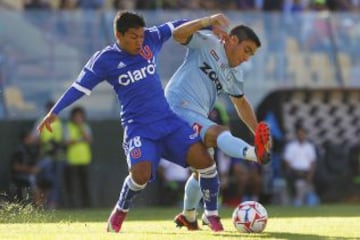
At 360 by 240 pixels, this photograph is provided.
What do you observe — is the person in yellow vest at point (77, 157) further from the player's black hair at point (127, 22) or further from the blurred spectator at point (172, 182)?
the player's black hair at point (127, 22)

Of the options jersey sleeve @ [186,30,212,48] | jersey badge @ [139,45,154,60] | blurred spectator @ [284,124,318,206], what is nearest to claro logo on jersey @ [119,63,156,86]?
jersey badge @ [139,45,154,60]

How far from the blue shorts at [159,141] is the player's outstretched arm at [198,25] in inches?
36.1

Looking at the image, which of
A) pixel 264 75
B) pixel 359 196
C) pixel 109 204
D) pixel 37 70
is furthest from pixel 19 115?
pixel 359 196

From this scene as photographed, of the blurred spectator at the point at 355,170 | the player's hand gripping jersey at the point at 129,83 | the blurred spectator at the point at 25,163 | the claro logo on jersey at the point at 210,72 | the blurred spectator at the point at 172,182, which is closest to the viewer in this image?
the player's hand gripping jersey at the point at 129,83

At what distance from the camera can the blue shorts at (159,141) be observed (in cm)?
1088

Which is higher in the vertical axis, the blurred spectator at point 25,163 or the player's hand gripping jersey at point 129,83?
the player's hand gripping jersey at point 129,83

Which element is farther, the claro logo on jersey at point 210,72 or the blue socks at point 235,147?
the claro logo on jersey at point 210,72

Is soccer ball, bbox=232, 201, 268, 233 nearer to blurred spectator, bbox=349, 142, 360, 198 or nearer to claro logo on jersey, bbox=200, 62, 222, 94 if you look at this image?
claro logo on jersey, bbox=200, 62, 222, 94

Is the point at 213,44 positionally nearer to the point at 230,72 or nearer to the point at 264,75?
the point at 230,72

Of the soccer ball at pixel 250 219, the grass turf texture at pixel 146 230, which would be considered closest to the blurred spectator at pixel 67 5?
the grass turf texture at pixel 146 230

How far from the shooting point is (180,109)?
1145 cm

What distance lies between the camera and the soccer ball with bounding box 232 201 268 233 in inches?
437

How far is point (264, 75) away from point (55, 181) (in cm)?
552

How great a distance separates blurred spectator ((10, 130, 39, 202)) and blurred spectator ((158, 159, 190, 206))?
274 centimetres
